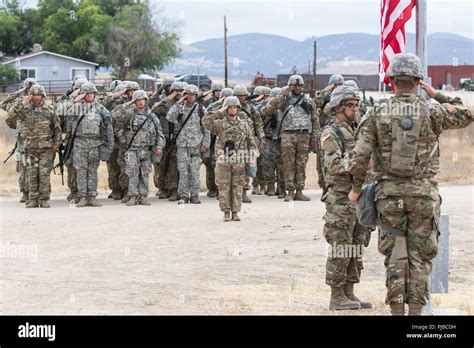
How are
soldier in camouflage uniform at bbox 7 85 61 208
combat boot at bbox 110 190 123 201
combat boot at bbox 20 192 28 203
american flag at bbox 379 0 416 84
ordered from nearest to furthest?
1. american flag at bbox 379 0 416 84
2. soldier in camouflage uniform at bbox 7 85 61 208
3. combat boot at bbox 20 192 28 203
4. combat boot at bbox 110 190 123 201

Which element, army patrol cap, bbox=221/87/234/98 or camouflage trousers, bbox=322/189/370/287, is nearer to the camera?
camouflage trousers, bbox=322/189/370/287

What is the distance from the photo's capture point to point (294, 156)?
20.1 meters

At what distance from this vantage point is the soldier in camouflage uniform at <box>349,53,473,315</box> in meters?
9.05

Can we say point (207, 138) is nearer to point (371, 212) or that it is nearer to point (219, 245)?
point (219, 245)

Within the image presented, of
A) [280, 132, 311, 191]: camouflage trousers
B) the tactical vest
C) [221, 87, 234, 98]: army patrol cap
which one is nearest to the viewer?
the tactical vest

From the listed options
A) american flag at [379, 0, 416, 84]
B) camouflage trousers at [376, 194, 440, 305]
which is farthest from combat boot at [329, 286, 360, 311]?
american flag at [379, 0, 416, 84]

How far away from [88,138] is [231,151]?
141 inches

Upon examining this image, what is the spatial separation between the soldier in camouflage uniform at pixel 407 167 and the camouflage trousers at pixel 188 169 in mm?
10544

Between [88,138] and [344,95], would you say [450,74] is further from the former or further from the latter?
[344,95]

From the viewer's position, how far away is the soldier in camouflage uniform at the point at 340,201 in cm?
1044

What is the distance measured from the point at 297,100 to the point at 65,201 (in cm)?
450

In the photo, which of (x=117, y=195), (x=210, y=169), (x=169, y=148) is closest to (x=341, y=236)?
(x=169, y=148)

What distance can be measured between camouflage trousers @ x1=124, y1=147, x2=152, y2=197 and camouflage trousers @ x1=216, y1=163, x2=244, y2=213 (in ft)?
9.93

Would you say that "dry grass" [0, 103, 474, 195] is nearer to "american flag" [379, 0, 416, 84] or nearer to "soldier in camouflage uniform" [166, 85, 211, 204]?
"soldier in camouflage uniform" [166, 85, 211, 204]
